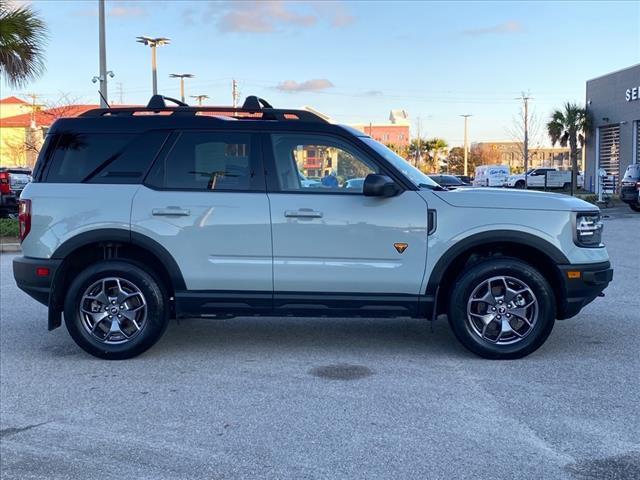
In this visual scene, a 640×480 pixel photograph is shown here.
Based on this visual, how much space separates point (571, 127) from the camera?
42.0 m

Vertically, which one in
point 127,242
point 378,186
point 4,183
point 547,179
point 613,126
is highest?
point 613,126

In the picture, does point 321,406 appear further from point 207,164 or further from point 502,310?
point 207,164

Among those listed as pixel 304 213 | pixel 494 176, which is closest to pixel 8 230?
pixel 304 213

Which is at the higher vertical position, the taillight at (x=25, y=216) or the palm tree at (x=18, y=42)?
the palm tree at (x=18, y=42)

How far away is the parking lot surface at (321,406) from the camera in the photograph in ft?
11.9

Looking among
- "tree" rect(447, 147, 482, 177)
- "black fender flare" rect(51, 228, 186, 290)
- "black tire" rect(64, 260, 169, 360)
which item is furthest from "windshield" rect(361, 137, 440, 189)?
"tree" rect(447, 147, 482, 177)

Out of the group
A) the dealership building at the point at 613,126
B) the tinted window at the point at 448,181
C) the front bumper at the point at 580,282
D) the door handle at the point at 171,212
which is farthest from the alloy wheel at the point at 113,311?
the dealership building at the point at 613,126

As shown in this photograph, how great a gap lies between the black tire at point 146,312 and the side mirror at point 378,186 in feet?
6.36

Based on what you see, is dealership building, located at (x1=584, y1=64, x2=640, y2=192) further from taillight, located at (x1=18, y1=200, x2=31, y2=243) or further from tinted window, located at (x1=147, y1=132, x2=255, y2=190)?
taillight, located at (x1=18, y1=200, x2=31, y2=243)

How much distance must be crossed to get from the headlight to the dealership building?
28035mm

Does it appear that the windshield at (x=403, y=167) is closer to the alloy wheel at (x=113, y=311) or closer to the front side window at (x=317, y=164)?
the front side window at (x=317, y=164)

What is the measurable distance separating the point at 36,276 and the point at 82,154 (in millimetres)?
1098

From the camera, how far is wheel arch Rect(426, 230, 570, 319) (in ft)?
17.7

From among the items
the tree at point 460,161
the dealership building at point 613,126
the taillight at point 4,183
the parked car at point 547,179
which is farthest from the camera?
the tree at point 460,161
